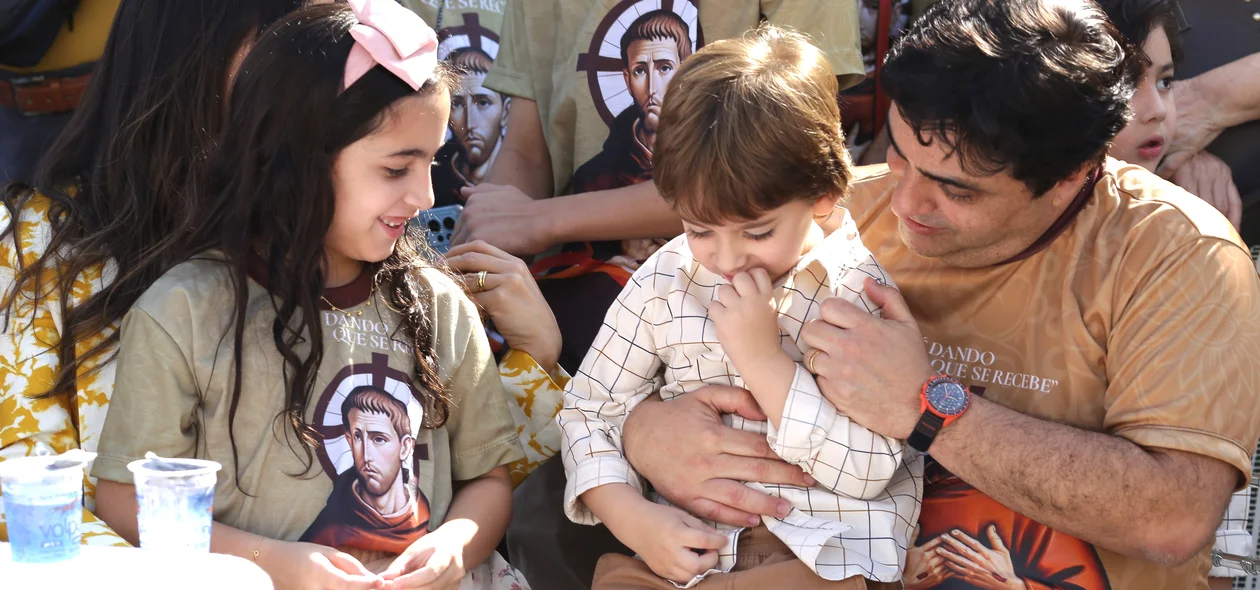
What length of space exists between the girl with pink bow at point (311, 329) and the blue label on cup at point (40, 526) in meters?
0.46

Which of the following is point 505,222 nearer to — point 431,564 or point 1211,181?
point 431,564

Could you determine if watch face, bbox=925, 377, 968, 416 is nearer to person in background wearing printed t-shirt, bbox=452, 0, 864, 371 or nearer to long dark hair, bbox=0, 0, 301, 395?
person in background wearing printed t-shirt, bbox=452, 0, 864, 371

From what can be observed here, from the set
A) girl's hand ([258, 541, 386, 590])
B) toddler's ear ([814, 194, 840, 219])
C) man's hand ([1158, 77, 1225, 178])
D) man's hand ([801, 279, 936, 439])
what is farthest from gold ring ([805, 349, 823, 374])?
man's hand ([1158, 77, 1225, 178])

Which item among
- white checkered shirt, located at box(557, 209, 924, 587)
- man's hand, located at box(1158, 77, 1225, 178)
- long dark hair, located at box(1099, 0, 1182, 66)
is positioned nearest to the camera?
white checkered shirt, located at box(557, 209, 924, 587)

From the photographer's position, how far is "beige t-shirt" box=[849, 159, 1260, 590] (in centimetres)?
213

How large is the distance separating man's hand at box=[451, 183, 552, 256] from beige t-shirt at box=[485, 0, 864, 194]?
0.21 metres

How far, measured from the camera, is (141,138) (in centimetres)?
238

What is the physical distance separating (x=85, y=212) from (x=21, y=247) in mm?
132

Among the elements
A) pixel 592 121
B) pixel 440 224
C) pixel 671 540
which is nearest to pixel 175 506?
pixel 671 540

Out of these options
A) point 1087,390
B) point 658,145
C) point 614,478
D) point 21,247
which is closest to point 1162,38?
point 1087,390

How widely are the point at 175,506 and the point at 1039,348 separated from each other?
1.58 metres

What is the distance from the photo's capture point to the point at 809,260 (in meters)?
2.29

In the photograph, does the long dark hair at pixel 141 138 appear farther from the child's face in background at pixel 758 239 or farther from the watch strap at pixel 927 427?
the watch strap at pixel 927 427

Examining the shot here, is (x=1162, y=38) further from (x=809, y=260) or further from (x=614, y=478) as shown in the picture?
(x=614, y=478)
